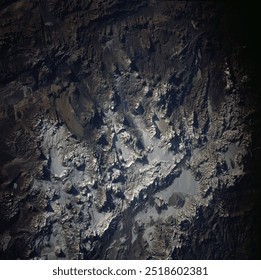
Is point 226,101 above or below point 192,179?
above

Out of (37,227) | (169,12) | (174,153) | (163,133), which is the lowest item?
(37,227)

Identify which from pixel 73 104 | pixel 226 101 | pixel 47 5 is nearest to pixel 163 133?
pixel 226 101

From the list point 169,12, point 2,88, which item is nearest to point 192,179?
point 169,12

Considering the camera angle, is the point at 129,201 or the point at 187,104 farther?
the point at 187,104

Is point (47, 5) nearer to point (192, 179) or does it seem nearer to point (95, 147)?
point (95, 147)

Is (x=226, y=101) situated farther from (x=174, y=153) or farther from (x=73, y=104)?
(x=73, y=104)

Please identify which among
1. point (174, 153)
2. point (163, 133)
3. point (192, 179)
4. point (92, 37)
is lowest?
point (192, 179)
